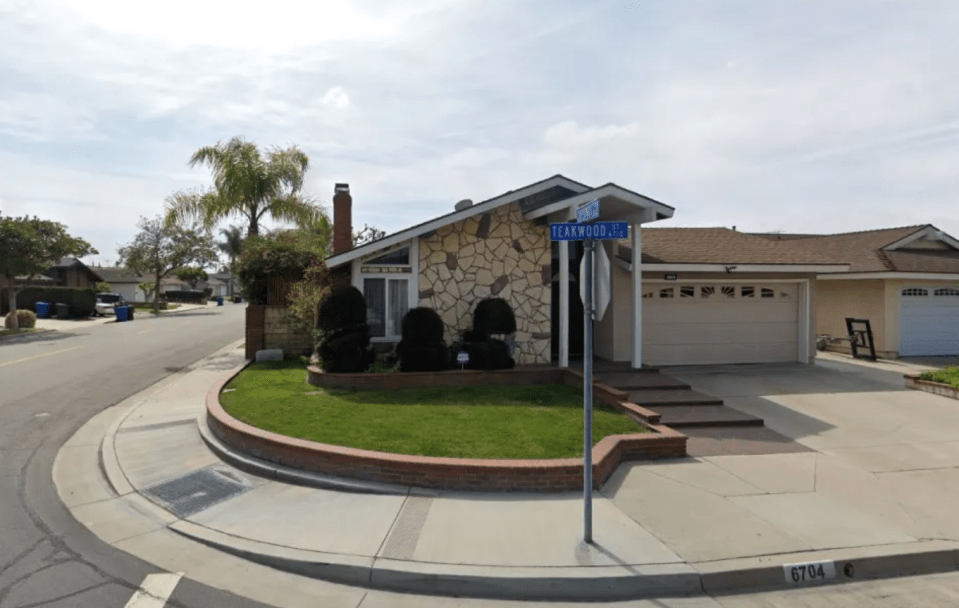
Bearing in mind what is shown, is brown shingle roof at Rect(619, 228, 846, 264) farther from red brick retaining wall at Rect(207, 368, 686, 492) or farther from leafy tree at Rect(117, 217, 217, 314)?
leafy tree at Rect(117, 217, 217, 314)

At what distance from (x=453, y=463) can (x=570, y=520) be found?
139 cm

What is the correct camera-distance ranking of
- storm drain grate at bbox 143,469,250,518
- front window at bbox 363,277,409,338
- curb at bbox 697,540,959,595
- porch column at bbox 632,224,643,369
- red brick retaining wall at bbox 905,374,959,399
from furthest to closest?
1. front window at bbox 363,277,409,338
2. porch column at bbox 632,224,643,369
3. red brick retaining wall at bbox 905,374,959,399
4. storm drain grate at bbox 143,469,250,518
5. curb at bbox 697,540,959,595

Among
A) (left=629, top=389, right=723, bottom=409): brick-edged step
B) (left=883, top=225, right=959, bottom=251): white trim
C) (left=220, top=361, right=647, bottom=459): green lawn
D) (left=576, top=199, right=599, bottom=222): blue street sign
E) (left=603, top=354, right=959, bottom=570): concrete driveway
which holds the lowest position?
(left=603, top=354, right=959, bottom=570): concrete driveway

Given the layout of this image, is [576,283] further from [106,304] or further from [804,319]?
[106,304]

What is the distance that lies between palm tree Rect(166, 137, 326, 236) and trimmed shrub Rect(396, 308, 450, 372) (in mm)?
11009

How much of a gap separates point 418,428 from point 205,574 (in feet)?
11.1

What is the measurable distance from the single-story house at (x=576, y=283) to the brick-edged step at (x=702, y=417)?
2.48m

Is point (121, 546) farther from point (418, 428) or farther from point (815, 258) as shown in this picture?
point (815, 258)

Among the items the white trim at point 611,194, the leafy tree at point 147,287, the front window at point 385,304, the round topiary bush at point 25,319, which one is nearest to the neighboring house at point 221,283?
the leafy tree at point 147,287

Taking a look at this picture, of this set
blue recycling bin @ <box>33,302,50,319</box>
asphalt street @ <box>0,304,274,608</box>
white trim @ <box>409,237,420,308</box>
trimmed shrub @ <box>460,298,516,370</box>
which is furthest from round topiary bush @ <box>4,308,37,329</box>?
trimmed shrub @ <box>460,298,516,370</box>

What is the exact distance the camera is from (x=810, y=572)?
4.58 m

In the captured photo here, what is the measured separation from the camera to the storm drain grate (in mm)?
6012

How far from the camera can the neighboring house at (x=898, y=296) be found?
16.1 meters

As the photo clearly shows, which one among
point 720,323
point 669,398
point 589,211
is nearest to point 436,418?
→ point 669,398
